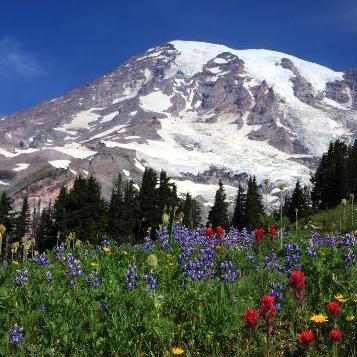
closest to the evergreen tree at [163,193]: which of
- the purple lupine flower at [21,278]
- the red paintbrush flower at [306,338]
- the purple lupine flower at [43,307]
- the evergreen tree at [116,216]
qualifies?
the evergreen tree at [116,216]

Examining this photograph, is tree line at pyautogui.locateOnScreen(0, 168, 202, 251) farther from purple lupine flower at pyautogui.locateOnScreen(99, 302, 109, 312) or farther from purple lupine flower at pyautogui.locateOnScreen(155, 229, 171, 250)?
purple lupine flower at pyautogui.locateOnScreen(99, 302, 109, 312)

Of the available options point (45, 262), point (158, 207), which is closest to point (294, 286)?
point (45, 262)

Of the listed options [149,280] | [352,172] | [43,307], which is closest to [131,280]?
[149,280]

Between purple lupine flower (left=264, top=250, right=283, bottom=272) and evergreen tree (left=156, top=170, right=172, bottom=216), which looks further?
evergreen tree (left=156, top=170, right=172, bottom=216)

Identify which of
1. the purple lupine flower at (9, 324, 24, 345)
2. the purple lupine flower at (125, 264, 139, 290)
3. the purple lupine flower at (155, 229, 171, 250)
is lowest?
the purple lupine flower at (9, 324, 24, 345)

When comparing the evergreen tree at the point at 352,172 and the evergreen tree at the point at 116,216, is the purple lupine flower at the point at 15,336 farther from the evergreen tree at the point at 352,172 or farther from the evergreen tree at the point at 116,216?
the evergreen tree at the point at 116,216

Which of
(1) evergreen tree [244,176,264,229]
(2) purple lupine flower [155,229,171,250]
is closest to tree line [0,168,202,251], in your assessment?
(1) evergreen tree [244,176,264,229]

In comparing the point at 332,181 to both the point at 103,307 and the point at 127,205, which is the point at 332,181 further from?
the point at 103,307

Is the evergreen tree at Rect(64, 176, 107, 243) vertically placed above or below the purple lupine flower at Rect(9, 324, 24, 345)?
above

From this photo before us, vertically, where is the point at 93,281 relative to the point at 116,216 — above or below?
below

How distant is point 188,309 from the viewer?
7141 millimetres

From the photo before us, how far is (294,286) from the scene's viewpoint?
221 inches

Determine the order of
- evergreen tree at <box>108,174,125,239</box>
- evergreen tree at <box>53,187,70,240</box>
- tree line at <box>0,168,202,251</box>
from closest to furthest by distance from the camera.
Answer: evergreen tree at <box>53,187,70,240</box> → tree line at <box>0,168,202,251</box> → evergreen tree at <box>108,174,125,239</box>

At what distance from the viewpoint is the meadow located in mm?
6176
